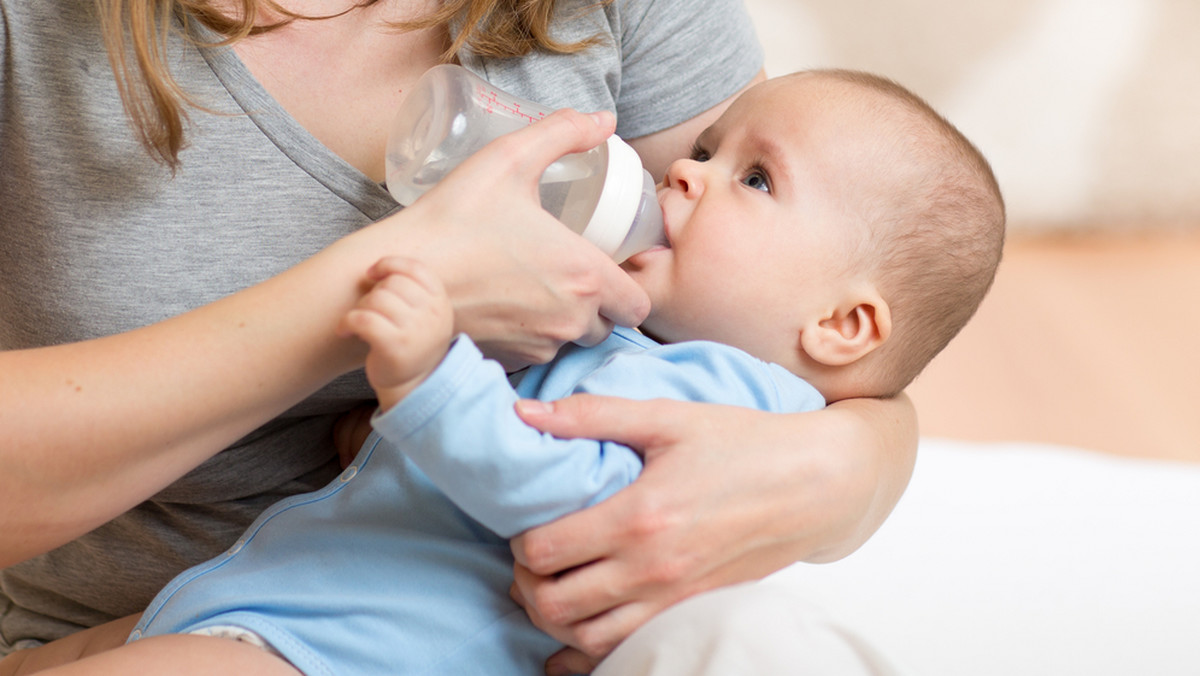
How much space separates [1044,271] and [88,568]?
6.93ft

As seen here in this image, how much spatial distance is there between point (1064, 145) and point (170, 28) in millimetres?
2059

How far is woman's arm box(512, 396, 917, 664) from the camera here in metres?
0.76

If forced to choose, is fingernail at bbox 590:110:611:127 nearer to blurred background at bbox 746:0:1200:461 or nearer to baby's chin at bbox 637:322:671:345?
baby's chin at bbox 637:322:671:345

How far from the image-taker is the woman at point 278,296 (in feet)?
2.42

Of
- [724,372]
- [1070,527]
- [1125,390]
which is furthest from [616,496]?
[1125,390]

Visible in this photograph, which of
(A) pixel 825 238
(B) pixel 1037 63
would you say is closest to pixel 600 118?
(A) pixel 825 238

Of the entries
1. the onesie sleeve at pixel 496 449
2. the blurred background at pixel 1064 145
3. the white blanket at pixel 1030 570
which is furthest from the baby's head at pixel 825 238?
the blurred background at pixel 1064 145

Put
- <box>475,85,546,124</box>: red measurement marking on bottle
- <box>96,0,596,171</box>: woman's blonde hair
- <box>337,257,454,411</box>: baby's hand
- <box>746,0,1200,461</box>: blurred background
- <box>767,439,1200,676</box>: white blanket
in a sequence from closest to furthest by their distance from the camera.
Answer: <box>337,257,454,411</box>: baby's hand → <box>96,0,596,171</box>: woman's blonde hair → <box>475,85,546,124</box>: red measurement marking on bottle → <box>767,439,1200,676</box>: white blanket → <box>746,0,1200,461</box>: blurred background

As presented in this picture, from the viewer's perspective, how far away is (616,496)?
768mm

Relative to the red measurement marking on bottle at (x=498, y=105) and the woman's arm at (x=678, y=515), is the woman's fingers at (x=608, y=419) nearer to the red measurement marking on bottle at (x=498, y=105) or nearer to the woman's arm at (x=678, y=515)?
the woman's arm at (x=678, y=515)

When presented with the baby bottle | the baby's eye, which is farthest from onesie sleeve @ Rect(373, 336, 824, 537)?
the baby's eye

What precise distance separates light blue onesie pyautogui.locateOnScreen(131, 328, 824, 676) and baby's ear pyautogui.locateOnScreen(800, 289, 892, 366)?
1.9 inches

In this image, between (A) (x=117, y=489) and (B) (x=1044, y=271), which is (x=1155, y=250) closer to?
(B) (x=1044, y=271)

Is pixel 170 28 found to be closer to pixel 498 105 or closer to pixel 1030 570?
pixel 498 105
